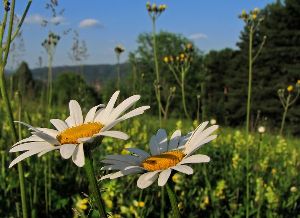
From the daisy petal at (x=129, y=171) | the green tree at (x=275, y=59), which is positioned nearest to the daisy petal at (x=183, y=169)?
the daisy petal at (x=129, y=171)

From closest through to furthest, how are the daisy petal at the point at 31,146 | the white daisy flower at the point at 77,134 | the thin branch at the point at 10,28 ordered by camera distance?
1. the white daisy flower at the point at 77,134
2. the daisy petal at the point at 31,146
3. the thin branch at the point at 10,28

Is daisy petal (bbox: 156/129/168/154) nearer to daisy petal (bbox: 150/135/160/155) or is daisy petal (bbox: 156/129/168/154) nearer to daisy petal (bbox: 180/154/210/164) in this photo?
daisy petal (bbox: 150/135/160/155)

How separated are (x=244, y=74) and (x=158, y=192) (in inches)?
2065

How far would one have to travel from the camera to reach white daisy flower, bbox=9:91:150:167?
127 centimetres

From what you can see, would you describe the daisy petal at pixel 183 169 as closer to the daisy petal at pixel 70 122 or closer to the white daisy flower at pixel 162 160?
the white daisy flower at pixel 162 160

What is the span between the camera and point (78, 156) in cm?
123

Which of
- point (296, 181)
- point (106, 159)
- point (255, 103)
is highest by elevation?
point (106, 159)

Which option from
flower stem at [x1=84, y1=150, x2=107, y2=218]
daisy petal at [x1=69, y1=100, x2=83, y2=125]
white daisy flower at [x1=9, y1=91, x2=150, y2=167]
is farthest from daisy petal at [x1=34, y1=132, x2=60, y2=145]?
daisy petal at [x1=69, y1=100, x2=83, y2=125]

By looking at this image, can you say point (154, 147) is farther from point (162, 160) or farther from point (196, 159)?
point (196, 159)

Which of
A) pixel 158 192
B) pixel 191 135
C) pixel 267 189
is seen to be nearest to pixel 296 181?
pixel 267 189

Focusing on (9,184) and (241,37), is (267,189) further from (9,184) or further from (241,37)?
(241,37)

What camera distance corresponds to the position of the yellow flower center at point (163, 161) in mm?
1374

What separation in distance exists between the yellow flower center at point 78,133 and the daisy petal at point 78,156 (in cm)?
6

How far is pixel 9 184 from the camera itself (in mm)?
3855
